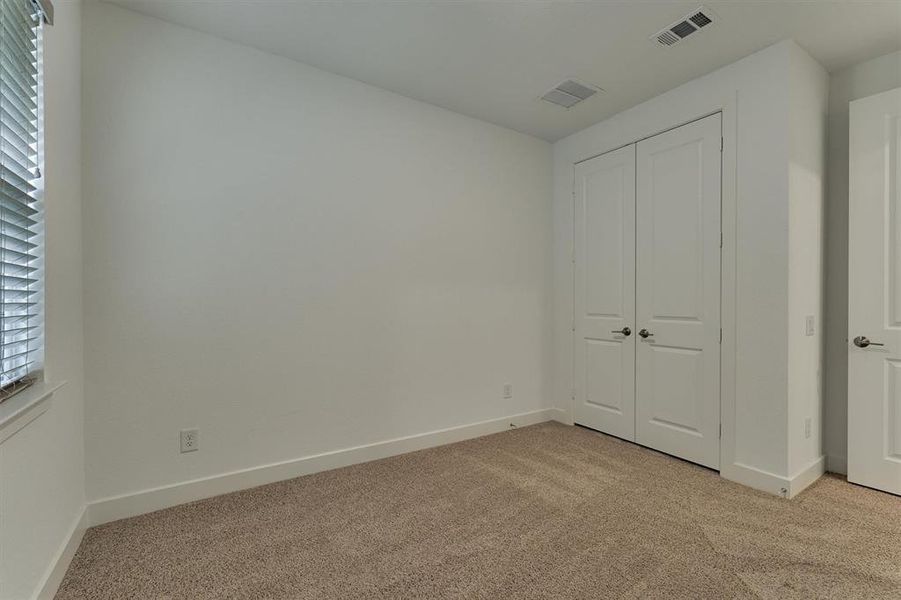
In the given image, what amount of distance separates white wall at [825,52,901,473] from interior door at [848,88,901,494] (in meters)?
0.15

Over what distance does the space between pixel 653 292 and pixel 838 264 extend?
3.67ft

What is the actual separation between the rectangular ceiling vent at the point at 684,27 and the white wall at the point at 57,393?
2.95 m

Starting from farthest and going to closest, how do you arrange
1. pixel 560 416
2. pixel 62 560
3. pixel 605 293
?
pixel 560 416 → pixel 605 293 → pixel 62 560

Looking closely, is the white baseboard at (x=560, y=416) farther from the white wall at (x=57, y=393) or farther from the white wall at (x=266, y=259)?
the white wall at (x=57, y=393)

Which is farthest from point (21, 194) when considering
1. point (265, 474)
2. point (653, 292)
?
point (653, 292)

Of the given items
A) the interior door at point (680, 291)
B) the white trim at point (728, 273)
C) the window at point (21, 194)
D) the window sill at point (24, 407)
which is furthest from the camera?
the interior door at point (680, 291)

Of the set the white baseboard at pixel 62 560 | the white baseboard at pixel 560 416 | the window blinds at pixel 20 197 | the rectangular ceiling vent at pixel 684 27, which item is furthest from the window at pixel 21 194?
the white baseboard at pixel 560 416

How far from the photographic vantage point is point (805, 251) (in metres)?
2.54

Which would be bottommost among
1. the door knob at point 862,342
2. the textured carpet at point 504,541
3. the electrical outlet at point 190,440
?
the textured carpet at point 504,541

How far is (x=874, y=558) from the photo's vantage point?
182 cm

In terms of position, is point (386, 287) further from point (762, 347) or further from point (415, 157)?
point (762, 347)

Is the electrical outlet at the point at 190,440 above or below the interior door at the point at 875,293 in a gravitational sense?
below

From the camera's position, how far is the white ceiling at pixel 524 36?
2.18 metres

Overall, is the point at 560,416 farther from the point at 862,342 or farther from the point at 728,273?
the point at 862,342
